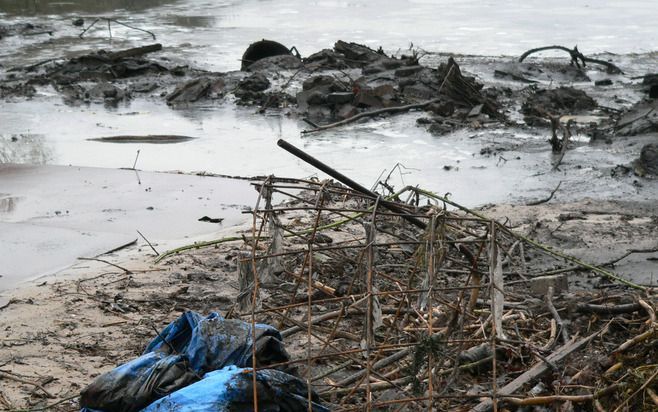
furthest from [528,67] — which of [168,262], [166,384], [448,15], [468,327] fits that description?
[166,384]

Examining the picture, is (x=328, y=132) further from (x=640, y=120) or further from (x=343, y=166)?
(x=640, y=120)

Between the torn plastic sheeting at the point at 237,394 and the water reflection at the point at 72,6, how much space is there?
22194 mm

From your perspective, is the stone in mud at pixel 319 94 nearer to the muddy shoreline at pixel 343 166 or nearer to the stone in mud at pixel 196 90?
the muddy shoreline at pixel 343 166

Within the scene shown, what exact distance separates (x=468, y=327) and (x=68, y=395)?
1922 millimetres

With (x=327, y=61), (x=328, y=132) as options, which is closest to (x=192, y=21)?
(x=327, y=61)

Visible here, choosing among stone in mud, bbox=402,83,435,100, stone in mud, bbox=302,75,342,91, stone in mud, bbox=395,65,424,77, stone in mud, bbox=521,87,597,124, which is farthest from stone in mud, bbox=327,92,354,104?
stone in mud, bbox=521,87,597,124

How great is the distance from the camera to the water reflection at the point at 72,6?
80.4 ft

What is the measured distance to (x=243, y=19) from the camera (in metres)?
23.5

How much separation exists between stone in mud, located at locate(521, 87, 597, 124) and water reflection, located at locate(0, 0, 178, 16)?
50.5 feet

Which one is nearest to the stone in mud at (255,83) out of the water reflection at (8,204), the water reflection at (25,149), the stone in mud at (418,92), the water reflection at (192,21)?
the stone in mud at (418,92)

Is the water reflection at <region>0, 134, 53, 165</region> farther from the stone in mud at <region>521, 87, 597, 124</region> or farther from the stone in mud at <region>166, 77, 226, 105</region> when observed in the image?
the stone in mud at <region>521, 87, 597, 124</region>

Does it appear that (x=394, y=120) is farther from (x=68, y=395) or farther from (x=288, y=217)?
(x=68, y=395)

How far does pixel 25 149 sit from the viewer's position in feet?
34.4

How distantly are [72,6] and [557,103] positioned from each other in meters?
17.2
